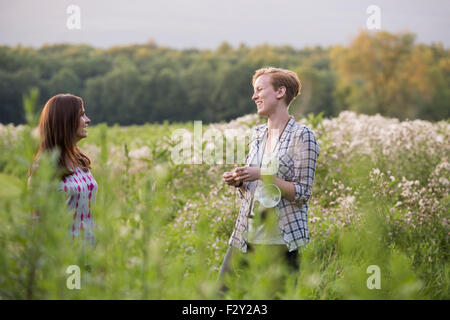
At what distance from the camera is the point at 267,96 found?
2688mm

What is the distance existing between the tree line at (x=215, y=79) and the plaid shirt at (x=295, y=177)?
88.0 feet

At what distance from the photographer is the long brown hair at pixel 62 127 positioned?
104 inches

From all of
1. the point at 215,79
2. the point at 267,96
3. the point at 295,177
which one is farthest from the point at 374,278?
the point at 215,79

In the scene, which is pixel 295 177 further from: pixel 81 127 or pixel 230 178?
pixel 81 127

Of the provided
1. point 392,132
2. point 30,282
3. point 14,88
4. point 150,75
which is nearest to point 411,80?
point 150,75

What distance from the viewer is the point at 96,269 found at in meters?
1.62

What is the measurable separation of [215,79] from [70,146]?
4898cm

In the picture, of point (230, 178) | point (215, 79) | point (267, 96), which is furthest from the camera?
point (215, 79)

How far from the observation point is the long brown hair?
2645mm

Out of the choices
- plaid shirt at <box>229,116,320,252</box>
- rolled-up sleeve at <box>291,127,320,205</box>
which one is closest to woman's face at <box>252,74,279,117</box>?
plaid shirt at <box>229,116,320,252</box>

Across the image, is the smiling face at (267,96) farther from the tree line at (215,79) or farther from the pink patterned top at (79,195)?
the tree line at (215,79)

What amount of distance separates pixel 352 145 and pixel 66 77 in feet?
119

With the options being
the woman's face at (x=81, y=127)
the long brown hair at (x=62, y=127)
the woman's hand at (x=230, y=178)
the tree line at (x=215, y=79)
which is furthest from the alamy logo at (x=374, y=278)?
the tree line at (x=215, y=79)
